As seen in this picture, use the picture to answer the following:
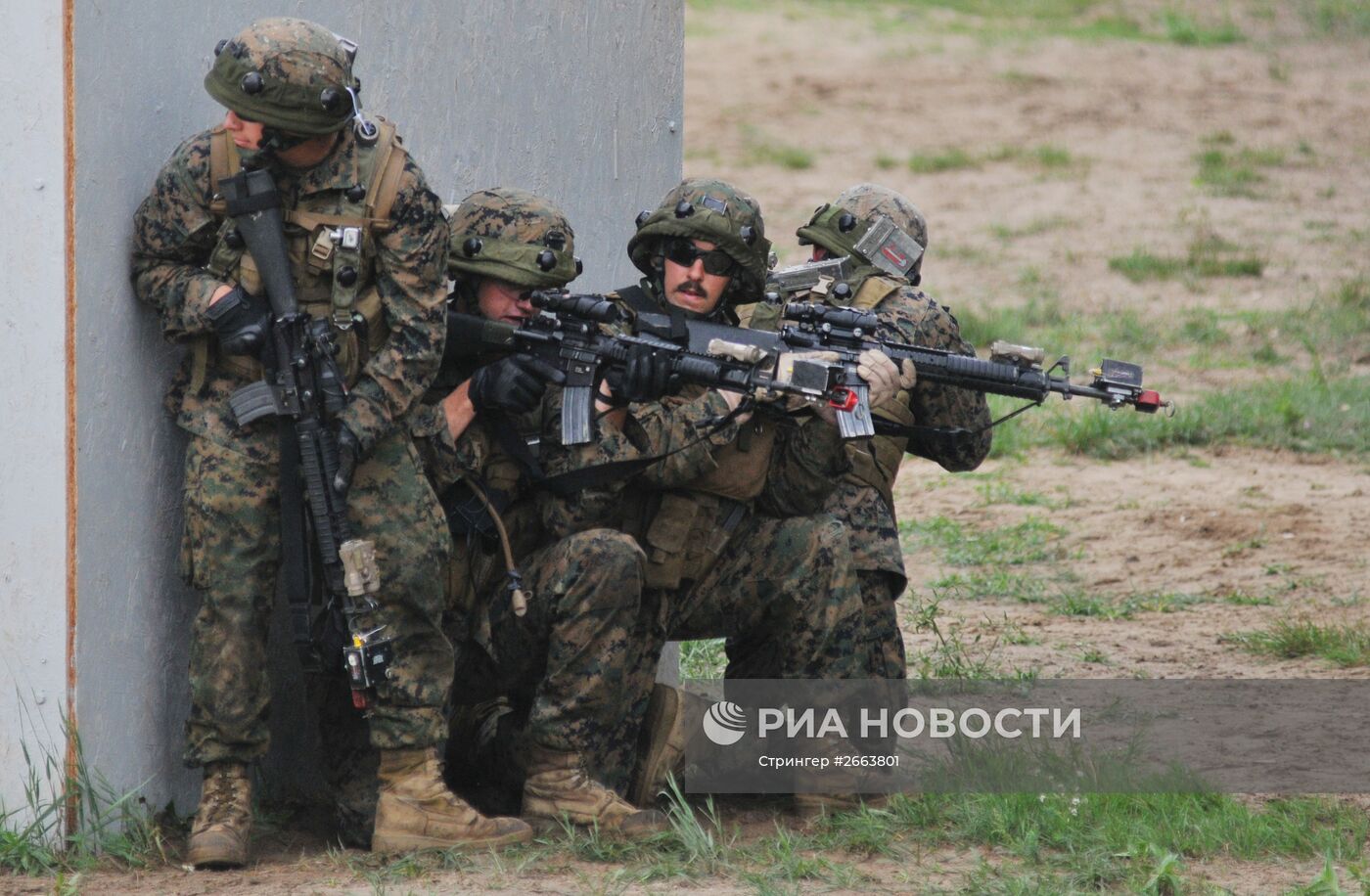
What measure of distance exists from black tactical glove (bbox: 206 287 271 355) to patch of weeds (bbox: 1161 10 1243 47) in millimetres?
18511

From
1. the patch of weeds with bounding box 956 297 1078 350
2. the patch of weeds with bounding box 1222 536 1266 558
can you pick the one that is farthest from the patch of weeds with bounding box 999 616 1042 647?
the patch of weeds with bounding box 956 297 1078 350

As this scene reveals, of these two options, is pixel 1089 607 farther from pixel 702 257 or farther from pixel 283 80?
pixel 283 80

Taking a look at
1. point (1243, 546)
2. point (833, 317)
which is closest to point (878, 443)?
point (833, 317)

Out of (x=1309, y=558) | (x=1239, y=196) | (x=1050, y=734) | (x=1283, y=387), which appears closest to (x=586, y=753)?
(x=1050, y=734)

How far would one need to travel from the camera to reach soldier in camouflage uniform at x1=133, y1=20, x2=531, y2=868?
4883mm

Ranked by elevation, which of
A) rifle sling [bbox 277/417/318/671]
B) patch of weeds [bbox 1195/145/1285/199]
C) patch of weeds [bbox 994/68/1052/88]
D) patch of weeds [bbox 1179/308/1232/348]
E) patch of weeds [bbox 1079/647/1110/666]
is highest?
patch of weeds [bbox 994/68/1052/88]

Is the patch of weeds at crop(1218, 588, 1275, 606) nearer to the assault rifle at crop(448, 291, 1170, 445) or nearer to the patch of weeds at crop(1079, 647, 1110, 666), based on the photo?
the patch of weeds at crop(1079, 647, 1110, 666)

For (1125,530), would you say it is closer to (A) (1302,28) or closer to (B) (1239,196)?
(B) (1239,196)

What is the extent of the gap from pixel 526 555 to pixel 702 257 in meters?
0.98

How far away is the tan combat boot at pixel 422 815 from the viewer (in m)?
5.13

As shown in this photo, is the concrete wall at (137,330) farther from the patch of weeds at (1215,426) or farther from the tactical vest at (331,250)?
the patch of weeds at (1215,426)

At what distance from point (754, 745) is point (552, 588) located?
92 cm

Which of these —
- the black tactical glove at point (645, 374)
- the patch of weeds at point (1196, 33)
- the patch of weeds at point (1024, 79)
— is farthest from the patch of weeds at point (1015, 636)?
the patch of weeds at point (1196, 33)

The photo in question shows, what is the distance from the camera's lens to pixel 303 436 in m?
4.89
